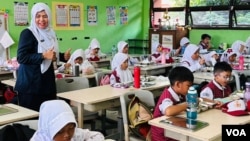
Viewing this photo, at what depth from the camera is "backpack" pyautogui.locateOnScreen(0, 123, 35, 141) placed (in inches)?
74.5

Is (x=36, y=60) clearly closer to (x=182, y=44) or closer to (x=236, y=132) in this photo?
(x=236, y=132)

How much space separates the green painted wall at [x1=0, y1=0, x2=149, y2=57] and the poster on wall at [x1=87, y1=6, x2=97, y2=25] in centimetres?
10

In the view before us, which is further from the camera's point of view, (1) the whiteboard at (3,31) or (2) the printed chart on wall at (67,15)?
(2) the printed chart on wall at (67,15)

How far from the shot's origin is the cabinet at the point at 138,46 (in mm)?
9023

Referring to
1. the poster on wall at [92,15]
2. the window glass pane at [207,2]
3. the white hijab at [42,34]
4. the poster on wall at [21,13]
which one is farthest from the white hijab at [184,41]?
the white hijab at [42,34]

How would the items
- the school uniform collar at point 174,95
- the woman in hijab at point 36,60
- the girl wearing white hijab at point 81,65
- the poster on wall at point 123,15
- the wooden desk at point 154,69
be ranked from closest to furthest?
the school uniform collar at point 174,95 < the woman in hijab at point 36,60 < the girl wearing white hijab at point 81,65 < the wooden desk at point 154,69 < the poster on wall at point 123,15

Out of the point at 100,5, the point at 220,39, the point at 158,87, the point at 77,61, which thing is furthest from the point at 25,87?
the point at 220,39

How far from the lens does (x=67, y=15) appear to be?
7.32 metres

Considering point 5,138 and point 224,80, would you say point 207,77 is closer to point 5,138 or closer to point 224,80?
point 224,80

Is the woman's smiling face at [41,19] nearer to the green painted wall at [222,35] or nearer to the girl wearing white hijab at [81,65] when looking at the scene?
the girl wearing white hijab at [81,65]

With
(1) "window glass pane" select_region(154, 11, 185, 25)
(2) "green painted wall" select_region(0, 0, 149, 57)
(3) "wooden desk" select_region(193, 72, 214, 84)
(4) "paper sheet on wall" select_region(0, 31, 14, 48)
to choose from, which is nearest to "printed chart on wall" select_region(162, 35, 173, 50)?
(1) "window glass pane" select_region(154, 11, 185, 25)

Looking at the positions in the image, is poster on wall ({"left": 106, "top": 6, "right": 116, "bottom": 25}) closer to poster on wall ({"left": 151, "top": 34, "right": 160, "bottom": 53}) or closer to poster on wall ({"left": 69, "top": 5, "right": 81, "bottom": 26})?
poster on wall ({"left": 69, "top": 5, "right": 81, "bottom": 26})

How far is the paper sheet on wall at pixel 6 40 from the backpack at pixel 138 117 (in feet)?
14.2

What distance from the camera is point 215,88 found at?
3182mm
